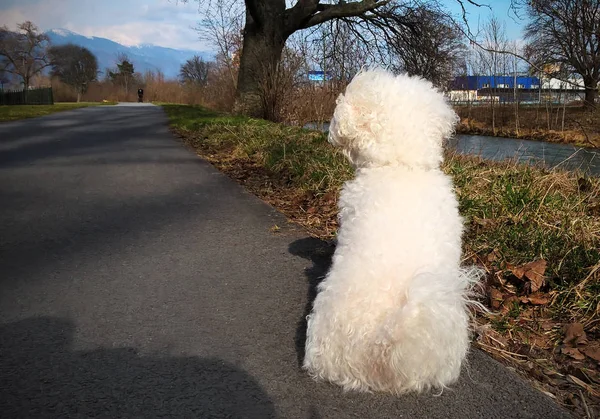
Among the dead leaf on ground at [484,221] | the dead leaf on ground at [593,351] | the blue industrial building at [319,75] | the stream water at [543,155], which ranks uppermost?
the blue industrial building at [319,75]

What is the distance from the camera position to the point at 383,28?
18.2 metres

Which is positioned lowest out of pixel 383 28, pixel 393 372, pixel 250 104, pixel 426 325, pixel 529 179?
pixel 393 372

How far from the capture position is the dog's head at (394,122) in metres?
2.85

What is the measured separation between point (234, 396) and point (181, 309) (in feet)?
3.35

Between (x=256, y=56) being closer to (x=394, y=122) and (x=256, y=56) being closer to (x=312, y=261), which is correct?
(x=312, y=261)

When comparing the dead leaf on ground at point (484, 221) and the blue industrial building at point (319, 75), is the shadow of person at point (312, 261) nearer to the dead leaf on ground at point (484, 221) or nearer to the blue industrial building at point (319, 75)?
the dead leaf on ground at point (484, 221)

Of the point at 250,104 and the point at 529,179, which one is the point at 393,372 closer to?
the point at 529,179

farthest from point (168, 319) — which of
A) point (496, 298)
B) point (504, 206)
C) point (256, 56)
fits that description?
point (256, 56)

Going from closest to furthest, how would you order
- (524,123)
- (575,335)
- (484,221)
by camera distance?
(575,335) → (484,221) → (524,123)

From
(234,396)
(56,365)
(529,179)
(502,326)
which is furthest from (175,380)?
(529,179)

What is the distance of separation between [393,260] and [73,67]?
313ft

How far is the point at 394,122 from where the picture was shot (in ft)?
9.33

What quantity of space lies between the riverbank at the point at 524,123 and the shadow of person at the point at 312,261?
41.9 ft

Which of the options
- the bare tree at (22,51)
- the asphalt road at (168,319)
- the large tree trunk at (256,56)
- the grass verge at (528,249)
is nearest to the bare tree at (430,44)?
the large tree trunk at (256,56)
